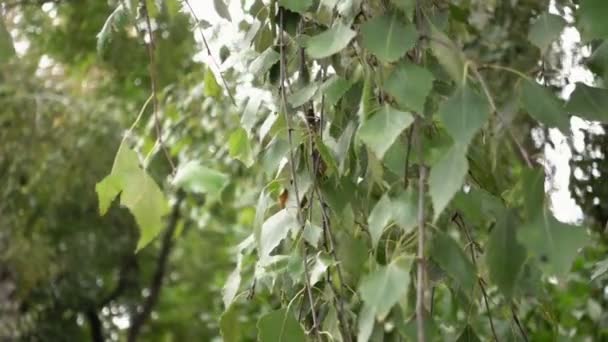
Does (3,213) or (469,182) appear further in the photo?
(3,213)

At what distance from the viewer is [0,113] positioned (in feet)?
9.25

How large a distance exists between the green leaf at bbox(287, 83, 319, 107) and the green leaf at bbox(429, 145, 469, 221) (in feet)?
0.76

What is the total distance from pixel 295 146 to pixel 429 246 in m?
0.19

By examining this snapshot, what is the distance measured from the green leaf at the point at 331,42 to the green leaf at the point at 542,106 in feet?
0.41

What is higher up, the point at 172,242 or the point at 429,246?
the point at 429,246

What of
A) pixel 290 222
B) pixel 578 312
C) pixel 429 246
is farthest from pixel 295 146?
pixel 578 312

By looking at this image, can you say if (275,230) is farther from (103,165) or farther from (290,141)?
(103,165)

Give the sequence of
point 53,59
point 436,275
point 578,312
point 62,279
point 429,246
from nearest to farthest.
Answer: point 429,246 → point 436,275 → point 578,312 → point 53,59 → point 62,279

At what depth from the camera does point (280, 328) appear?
72cm

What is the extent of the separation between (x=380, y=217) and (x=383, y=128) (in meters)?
0.07

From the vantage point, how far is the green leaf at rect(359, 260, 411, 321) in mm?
558

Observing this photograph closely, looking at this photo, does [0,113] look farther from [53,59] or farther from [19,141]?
[53,59]

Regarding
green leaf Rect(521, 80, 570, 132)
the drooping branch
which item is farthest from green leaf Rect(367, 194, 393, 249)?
the drooping branch

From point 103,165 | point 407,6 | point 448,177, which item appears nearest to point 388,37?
point 407,6
